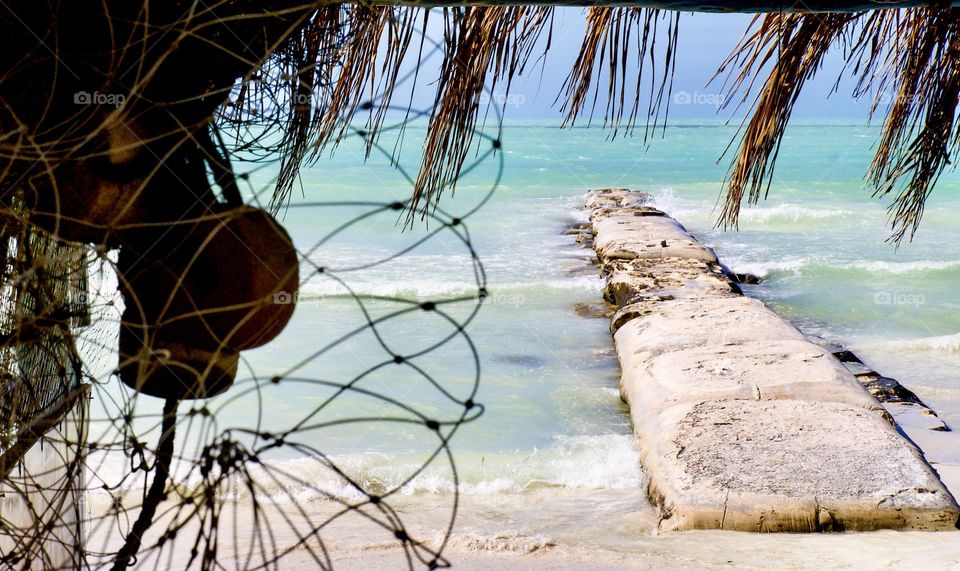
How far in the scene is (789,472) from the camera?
10.8 feet

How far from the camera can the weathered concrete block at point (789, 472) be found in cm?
310

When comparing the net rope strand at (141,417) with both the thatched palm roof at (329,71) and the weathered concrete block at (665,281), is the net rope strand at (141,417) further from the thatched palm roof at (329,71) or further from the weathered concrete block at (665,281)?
the weathered concrete block at (665,281)

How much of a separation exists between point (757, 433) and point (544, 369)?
2.79 m

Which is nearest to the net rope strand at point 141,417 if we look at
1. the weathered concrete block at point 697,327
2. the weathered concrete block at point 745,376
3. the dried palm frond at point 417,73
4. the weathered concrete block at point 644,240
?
the dried palm frond at point 417,73

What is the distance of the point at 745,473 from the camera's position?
3316mm

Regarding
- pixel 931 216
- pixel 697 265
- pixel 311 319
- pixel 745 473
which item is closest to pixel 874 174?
pixel 745 473

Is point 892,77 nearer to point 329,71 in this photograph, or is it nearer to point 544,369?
point 329,71

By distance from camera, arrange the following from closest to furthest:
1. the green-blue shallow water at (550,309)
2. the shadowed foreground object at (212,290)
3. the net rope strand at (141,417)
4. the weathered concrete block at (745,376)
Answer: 1. the net rope strand at (141,417)
2. the shadowed foreground object at (212,290)
3. the weathered concrete block at (745,376)
4. the green-blue shallow water at (550,309)

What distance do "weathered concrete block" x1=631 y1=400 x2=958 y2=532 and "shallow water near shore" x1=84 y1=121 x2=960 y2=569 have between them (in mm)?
102

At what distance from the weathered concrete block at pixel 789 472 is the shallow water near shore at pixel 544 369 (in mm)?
102

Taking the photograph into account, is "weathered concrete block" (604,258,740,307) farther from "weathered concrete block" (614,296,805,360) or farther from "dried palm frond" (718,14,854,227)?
"dried palm frond" (718,14,854,227)

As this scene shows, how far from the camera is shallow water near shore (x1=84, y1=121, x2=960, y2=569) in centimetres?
306

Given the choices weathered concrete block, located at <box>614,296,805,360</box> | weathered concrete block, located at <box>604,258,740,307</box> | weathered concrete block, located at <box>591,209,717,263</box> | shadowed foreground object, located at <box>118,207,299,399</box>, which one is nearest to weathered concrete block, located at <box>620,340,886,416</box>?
weathered concrete block, located at <box>614,296,805,360</box>

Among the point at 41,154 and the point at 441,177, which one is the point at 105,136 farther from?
the point at 441,177
